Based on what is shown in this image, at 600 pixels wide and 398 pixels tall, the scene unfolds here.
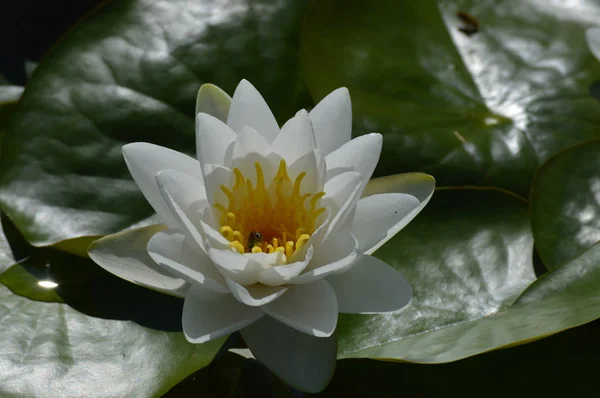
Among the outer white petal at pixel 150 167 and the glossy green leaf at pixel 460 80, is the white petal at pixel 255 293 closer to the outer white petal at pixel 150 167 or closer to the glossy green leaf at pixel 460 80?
the outer white petal at pixel 150 167

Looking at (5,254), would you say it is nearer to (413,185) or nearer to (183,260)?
(183,260)

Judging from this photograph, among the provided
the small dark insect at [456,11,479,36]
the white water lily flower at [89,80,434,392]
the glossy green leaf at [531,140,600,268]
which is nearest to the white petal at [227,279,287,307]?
the white water lily flower at [89,80,434,392]

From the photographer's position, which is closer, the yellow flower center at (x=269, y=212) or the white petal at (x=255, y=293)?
the white petal at (x=255, y=293)

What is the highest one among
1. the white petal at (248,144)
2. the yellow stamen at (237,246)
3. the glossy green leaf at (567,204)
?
the white petal at (248,144)

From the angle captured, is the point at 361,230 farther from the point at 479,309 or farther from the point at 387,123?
the point at 387,123

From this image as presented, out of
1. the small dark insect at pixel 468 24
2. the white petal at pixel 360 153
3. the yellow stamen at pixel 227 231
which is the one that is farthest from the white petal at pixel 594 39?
the yellow stamen at pixel 227 231

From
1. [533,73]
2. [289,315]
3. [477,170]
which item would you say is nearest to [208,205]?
[289,315]
